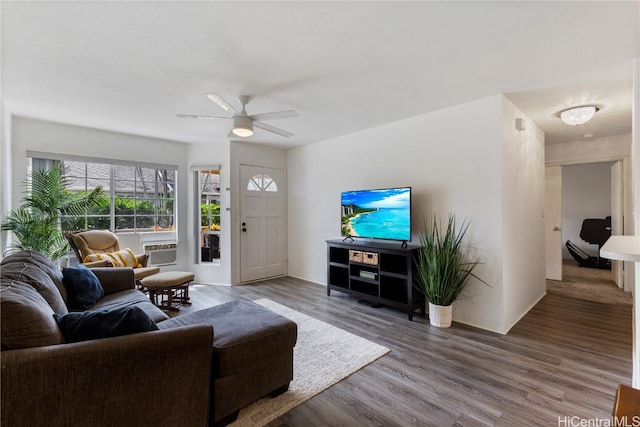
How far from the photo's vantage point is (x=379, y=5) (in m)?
1.60

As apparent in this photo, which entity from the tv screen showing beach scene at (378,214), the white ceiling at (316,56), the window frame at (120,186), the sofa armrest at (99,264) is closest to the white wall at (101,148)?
the window frame at (120,186)

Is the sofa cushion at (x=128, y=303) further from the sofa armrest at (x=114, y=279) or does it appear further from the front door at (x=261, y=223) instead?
the front door at (x=261, y=223)

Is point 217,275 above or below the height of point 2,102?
below

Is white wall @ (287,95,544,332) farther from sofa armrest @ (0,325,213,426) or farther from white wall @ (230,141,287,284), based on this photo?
sofa armrest @ (0,325,213,426)

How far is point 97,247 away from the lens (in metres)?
3.56

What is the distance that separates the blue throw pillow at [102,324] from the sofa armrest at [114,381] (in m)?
0.07

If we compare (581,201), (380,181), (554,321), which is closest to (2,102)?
(380,181)

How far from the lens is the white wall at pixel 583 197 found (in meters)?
6.61

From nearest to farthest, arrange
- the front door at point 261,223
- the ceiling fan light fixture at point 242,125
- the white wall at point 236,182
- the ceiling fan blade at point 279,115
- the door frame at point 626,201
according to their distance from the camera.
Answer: the ceiling fan blade at point 279,115 → the ceiling fan light fixture at point 242,125 → the door frame at point 626,201 → the white wall at point 236,182 → the front door at point 261,223

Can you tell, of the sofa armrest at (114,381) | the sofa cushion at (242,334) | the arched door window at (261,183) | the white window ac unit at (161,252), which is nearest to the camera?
the sofa armrest at (114,381)

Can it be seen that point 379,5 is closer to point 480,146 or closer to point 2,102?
point 480,146

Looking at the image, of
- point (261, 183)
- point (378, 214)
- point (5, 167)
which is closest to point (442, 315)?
point (378, 214)

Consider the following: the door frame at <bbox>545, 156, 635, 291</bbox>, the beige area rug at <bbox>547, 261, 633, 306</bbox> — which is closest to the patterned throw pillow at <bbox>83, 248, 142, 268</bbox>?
the beige area rug at <bbox>547, 261, 633, 306</bbox>

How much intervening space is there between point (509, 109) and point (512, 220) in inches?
45.8
